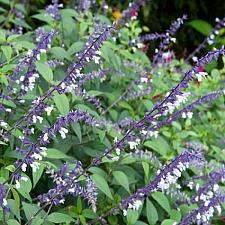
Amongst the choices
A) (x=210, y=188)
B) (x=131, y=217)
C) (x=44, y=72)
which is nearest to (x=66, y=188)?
(x=131, y=217)

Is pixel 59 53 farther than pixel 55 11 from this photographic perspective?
No

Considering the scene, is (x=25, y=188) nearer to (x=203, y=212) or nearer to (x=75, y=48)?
(x=203, y=212)

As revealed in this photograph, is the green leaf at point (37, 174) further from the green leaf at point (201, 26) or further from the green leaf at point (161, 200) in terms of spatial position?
the green leaf at point (201, 26)

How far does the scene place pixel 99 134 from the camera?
3.45 meters

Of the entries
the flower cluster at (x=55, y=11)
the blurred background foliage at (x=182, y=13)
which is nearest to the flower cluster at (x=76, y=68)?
the flower cluster at (x=55, y=11)

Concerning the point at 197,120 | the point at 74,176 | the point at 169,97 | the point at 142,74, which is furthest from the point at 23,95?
the point at 197,120

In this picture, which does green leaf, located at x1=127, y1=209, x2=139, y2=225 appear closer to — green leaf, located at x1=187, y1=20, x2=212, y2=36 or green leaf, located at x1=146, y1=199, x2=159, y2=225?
green leaf, located at x1=146, y1=199, x2=159, y2=225

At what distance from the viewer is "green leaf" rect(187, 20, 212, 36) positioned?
914cm

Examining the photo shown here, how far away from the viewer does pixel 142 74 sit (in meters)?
4.36

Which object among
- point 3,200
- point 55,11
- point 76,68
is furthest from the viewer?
point 55,11

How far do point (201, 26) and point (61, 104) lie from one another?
6594 millimetres

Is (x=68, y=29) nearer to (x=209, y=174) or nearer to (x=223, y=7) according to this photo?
(x=209, y=174)

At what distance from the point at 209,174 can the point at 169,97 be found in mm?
1139

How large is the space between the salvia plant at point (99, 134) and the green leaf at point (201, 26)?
4.30 metres
